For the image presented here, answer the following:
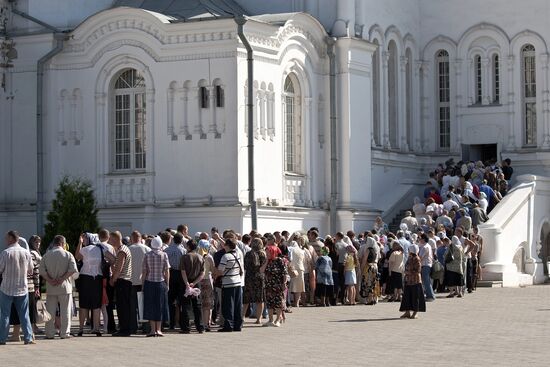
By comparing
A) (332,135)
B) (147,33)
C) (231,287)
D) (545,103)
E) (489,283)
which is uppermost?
(147,33)

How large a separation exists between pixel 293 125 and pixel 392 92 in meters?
7.57

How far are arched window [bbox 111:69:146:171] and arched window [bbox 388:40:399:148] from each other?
411 inches

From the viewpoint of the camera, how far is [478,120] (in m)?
48.0

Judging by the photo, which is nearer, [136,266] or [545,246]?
[136,266]

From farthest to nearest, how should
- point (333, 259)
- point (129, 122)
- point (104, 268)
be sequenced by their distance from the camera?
point (129, 122)
point (333, 259)
point (104, 268)

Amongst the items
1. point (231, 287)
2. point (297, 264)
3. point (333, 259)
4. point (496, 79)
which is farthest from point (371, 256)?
point (496, 79)

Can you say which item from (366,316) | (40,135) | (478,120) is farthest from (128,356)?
(478,120)

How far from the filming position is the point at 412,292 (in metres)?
29.0

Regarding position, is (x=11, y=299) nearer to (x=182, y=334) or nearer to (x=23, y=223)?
(x=182, y=334)

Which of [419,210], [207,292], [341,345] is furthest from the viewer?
[419,210]

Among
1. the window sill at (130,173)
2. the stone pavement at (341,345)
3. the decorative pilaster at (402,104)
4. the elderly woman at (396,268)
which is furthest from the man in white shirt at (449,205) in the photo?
the stone pavement at (341,345)

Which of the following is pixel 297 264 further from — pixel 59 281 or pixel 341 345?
pixel 341 345

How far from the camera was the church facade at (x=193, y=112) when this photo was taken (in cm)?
3759

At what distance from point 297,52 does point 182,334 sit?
49.9 ft
